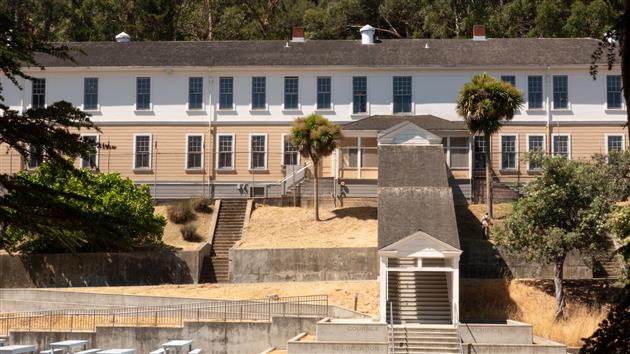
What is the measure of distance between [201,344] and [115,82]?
77.9 feet

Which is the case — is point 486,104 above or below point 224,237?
above

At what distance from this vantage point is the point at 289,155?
165 ft

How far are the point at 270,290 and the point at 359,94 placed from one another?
688 inches

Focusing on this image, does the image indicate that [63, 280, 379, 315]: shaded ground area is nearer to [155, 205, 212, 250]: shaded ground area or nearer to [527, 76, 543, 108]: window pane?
[155, 205, 212, 250]: shaded ground area

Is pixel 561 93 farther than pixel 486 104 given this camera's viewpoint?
Yes

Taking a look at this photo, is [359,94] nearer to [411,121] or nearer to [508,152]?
[411,121]

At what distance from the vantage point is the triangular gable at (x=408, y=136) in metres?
41.6

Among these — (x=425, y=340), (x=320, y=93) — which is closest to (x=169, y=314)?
(x=425, y=340)

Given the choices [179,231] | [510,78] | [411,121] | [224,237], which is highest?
[510,78]

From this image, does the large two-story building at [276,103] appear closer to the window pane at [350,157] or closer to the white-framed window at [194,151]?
the white-framed window at [194,151]

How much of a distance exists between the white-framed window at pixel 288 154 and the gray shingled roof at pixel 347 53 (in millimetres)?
4319

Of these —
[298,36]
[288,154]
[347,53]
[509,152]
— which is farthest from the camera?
[298,36]

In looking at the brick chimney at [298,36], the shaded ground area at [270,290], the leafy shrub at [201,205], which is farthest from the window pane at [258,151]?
the shaded ground area at [270,290]

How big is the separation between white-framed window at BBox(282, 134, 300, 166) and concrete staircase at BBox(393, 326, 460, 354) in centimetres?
2045
